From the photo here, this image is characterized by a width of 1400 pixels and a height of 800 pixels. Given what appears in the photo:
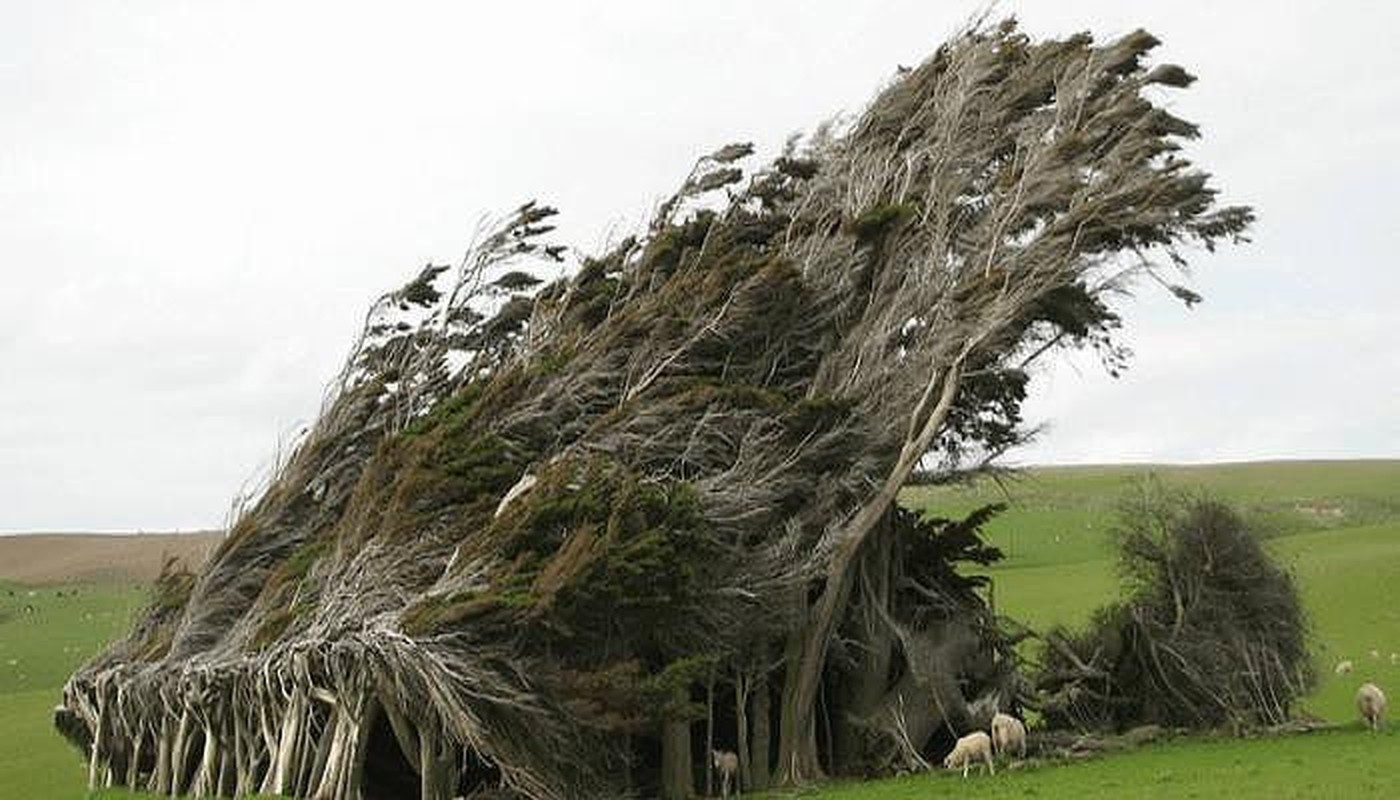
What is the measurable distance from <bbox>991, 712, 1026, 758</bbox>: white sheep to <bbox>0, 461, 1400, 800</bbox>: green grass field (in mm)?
1030

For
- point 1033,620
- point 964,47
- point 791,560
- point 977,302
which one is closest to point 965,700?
point 791,560

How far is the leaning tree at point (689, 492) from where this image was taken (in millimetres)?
23062

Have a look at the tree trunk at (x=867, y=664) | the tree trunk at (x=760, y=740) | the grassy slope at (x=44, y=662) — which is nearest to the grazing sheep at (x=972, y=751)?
the tree trunk at (x=867, y=664)

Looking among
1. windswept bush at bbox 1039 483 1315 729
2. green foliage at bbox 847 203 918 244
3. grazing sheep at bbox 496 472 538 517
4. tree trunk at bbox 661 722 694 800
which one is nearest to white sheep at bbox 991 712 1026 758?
windswept bush at bbox 1039 483 1315 729

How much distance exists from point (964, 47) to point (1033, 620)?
23499 millimetres

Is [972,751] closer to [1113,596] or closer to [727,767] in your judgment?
[727,767]

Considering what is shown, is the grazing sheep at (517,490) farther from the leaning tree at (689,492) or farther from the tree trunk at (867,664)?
the tree trunk at (867,664)

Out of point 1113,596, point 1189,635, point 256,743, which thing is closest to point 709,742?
point 256,743

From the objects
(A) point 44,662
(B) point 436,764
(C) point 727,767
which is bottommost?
(C) point 727,767

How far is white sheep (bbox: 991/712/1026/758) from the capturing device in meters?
27.5

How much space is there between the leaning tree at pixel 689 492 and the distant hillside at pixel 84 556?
174 ft

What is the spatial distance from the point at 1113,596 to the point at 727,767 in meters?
32.6

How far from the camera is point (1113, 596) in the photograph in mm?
55875

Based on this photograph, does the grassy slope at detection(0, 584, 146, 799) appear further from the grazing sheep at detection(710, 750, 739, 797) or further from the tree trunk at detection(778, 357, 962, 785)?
the tree trunk at detection(778, 357, 962, 785)
